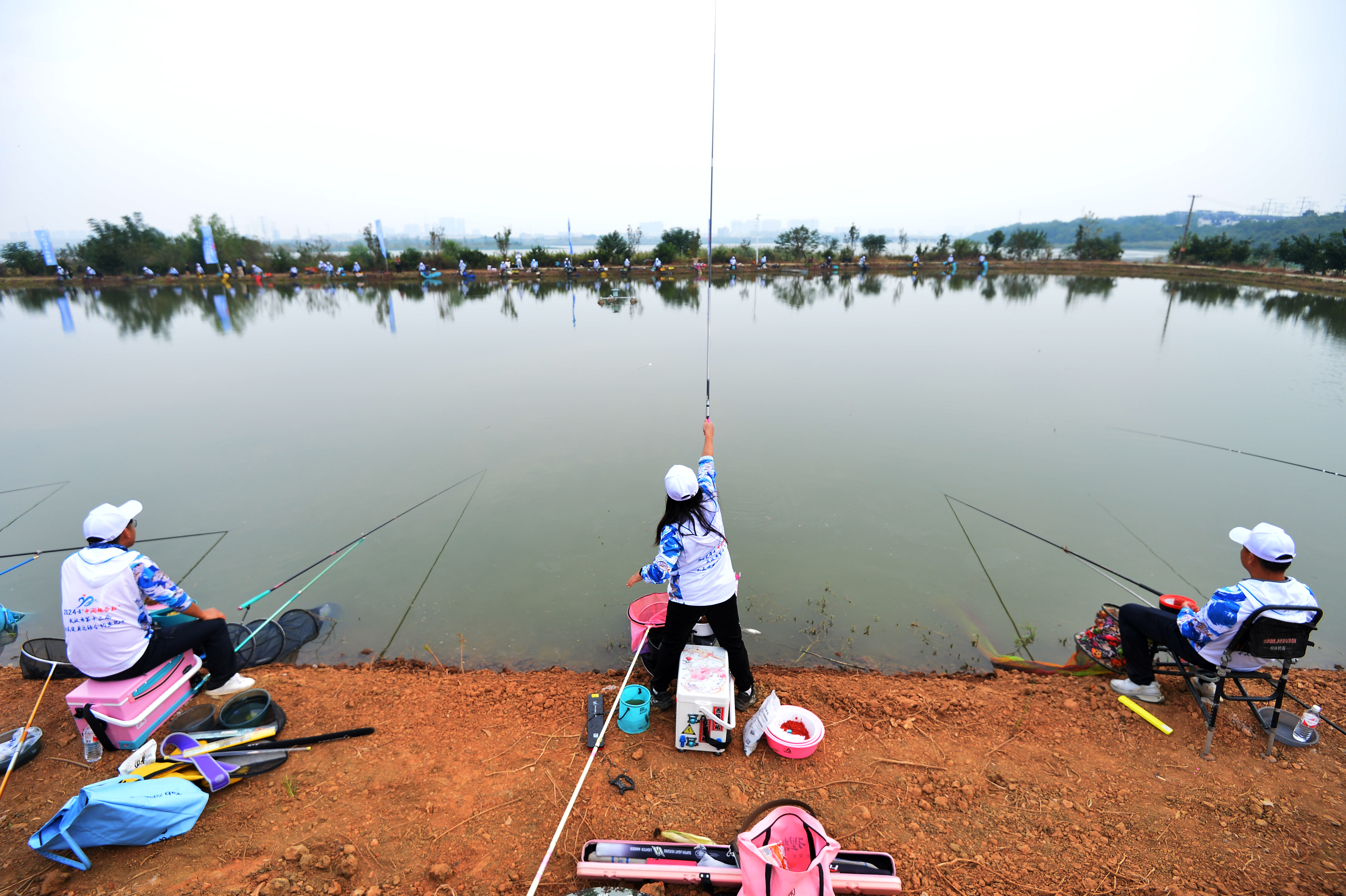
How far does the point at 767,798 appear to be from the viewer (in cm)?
255

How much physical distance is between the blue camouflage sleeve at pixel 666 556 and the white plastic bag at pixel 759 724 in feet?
2.60

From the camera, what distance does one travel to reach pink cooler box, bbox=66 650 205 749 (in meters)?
2.70

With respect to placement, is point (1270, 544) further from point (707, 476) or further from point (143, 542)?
point (143, 542)

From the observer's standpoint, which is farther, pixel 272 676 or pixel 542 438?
pixel 542 438

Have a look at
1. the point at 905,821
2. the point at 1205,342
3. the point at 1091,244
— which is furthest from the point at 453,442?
the point at 1091,244

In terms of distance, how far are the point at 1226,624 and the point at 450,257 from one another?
38.4 metres

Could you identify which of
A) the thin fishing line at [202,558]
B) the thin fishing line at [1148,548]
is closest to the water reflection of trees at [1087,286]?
the thin fishing line at [1148,548]

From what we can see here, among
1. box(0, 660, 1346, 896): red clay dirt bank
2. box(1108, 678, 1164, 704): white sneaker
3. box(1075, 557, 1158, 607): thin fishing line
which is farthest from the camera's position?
box(1075, 557, 1158, 607): thin fishing line

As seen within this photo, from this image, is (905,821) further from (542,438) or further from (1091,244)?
(1091,244)

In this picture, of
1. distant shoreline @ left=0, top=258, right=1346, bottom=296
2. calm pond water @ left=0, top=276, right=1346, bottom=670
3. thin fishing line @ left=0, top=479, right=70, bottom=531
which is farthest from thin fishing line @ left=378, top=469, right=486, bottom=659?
distant shoreline @ left=0, top=258, right=1346, bottom=296

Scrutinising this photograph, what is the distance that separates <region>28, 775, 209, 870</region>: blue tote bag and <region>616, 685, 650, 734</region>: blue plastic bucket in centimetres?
182

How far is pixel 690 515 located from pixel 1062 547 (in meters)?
3.92

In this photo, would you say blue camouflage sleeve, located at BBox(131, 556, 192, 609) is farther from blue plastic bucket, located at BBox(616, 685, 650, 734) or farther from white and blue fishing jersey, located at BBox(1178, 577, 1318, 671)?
white and blue fishing jersey, located at BBox(1178, 577, 1318, 671)

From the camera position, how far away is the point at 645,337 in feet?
49.6
